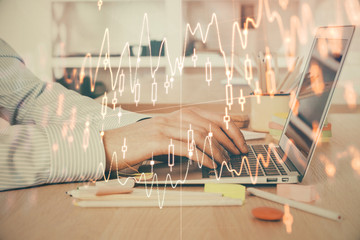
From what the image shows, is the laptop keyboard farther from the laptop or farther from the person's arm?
the person's arm

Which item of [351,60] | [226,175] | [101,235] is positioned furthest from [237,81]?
[101,235]

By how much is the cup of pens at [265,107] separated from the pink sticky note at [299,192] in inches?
20.7

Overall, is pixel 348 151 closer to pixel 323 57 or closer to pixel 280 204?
pixel 323 57

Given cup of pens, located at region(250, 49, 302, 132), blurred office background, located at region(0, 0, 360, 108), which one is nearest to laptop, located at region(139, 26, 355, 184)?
cup of pens, located at region(250, 49, 302, 132)

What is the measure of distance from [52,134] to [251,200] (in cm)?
33

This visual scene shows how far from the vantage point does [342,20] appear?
2631 millimetres

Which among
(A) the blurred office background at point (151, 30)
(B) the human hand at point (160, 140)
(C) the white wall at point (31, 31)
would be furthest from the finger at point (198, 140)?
(C) the white wall at point (31, 31)

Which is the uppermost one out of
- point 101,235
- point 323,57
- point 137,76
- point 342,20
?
point 342,20

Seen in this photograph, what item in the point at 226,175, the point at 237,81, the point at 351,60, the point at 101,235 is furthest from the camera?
the point at 237,81

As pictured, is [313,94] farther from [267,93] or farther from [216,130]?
[267,93]

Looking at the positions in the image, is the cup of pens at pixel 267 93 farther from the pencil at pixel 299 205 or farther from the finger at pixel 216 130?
the pencil at pixel 299 205

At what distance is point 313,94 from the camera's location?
0.65 m

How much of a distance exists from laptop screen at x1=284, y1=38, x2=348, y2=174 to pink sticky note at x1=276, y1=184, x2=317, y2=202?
6 cm

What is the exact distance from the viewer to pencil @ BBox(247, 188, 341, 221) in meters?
0.43
